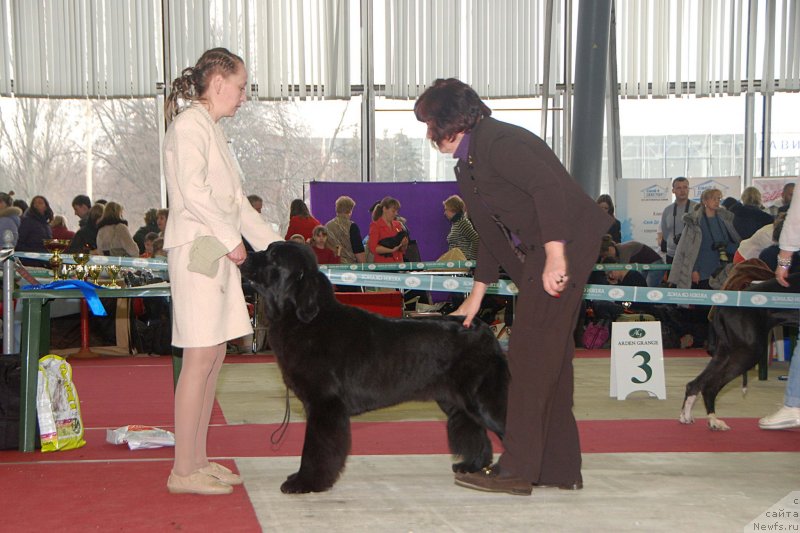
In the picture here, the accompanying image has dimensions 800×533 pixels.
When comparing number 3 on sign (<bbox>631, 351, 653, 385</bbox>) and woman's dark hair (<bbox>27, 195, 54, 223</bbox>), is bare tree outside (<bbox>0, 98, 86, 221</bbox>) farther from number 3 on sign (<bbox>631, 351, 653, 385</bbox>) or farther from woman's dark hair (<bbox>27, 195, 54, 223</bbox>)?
number 3 on sign (<bbox>631, 351, 653, 385</bbox>)

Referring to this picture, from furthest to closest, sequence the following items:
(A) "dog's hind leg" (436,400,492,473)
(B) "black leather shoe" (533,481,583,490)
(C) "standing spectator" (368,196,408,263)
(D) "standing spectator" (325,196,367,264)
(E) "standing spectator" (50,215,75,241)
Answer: (E) "standing spectator" (50,215,75,241), (D) "standing spectator" (325,196,367,264), (C) "standing spectator" (368,196,408,263), (A) "dog's hind leg" (436,400,492,473), (B) "black leather shoe" (533,481,583,490)

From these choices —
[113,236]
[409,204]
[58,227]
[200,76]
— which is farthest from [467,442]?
[58,227]

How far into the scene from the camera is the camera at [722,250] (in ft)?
31.6

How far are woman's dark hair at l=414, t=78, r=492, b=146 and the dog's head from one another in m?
0.71

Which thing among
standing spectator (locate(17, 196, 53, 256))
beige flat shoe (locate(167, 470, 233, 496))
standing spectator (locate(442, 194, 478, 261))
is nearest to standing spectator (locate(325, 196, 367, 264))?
A: standing spectator (locate(442, 194, 478, 261))

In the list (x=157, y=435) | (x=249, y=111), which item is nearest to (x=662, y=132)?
(x=249, y=111)

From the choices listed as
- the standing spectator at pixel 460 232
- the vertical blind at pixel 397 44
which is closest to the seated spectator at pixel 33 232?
the vertical blind at pixel 397 44

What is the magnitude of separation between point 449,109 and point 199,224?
1028 mm

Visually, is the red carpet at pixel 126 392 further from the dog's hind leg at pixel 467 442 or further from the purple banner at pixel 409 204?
the purple banner at pixel 409 204

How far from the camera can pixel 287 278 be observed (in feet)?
11.5

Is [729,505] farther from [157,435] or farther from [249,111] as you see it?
[249,111]

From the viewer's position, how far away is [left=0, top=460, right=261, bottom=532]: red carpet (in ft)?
10.2

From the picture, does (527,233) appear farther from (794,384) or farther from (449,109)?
(794,384)

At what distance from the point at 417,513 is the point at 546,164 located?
1.36 meters
